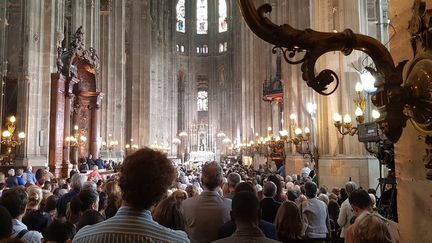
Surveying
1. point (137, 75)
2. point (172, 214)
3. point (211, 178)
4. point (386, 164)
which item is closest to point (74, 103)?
point (137, 75)

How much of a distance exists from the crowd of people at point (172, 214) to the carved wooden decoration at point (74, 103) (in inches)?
513

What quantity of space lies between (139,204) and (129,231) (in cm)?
15

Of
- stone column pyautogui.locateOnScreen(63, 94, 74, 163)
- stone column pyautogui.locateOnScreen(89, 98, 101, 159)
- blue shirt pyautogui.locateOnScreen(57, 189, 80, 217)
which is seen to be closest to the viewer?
blue shirt pyautogui.locateOnScreen(57, 189, 80, 217)

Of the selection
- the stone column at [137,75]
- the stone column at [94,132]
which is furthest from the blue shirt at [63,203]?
the stone column at [137,75]

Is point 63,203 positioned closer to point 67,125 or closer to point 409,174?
point 409,174

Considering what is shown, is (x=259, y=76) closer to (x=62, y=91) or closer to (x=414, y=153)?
(x=62, y=91)

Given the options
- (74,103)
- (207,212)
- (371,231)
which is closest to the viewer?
(371,231)

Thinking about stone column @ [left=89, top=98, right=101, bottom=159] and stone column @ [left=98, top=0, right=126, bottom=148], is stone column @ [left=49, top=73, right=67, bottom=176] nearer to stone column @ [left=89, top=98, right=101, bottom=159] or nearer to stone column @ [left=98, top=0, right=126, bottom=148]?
stone column @ [left=89, top=98, right=101, bottom=159]

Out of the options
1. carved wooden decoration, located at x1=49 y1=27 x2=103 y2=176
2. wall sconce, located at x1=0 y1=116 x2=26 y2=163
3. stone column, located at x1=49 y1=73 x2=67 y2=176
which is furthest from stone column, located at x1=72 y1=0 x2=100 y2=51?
wall sconce, located at x1=0 y1=116 x2=26 y2=163

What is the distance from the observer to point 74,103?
25562mm

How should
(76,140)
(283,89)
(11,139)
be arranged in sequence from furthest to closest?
(283,89) → (76,140) → (11,139)

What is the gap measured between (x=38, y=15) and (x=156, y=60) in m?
28.7

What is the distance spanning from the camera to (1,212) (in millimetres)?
3484

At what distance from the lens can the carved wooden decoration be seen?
64.5ft
